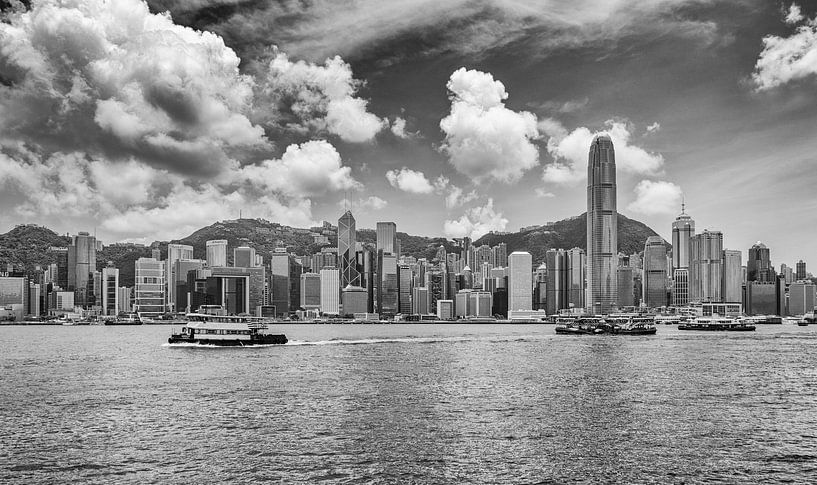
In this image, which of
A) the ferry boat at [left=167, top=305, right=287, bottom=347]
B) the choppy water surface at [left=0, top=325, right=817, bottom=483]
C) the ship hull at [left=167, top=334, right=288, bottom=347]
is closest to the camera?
the choppy water surface at [left=0, top=325, right=817, bottom=483]

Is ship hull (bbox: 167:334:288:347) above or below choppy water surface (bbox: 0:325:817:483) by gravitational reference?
below

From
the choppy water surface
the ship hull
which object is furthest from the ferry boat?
the choppy water surface

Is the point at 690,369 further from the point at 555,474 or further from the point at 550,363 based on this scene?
the point at 555,474

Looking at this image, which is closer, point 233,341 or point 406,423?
point 406,423

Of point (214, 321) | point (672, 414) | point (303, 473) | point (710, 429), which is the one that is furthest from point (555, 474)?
point (214, 321)

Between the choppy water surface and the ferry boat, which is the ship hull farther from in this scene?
the choppy water surface

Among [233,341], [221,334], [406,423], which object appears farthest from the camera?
[221,334]

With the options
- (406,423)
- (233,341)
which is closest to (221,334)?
(233,341)

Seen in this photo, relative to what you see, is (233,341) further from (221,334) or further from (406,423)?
(406,423)
